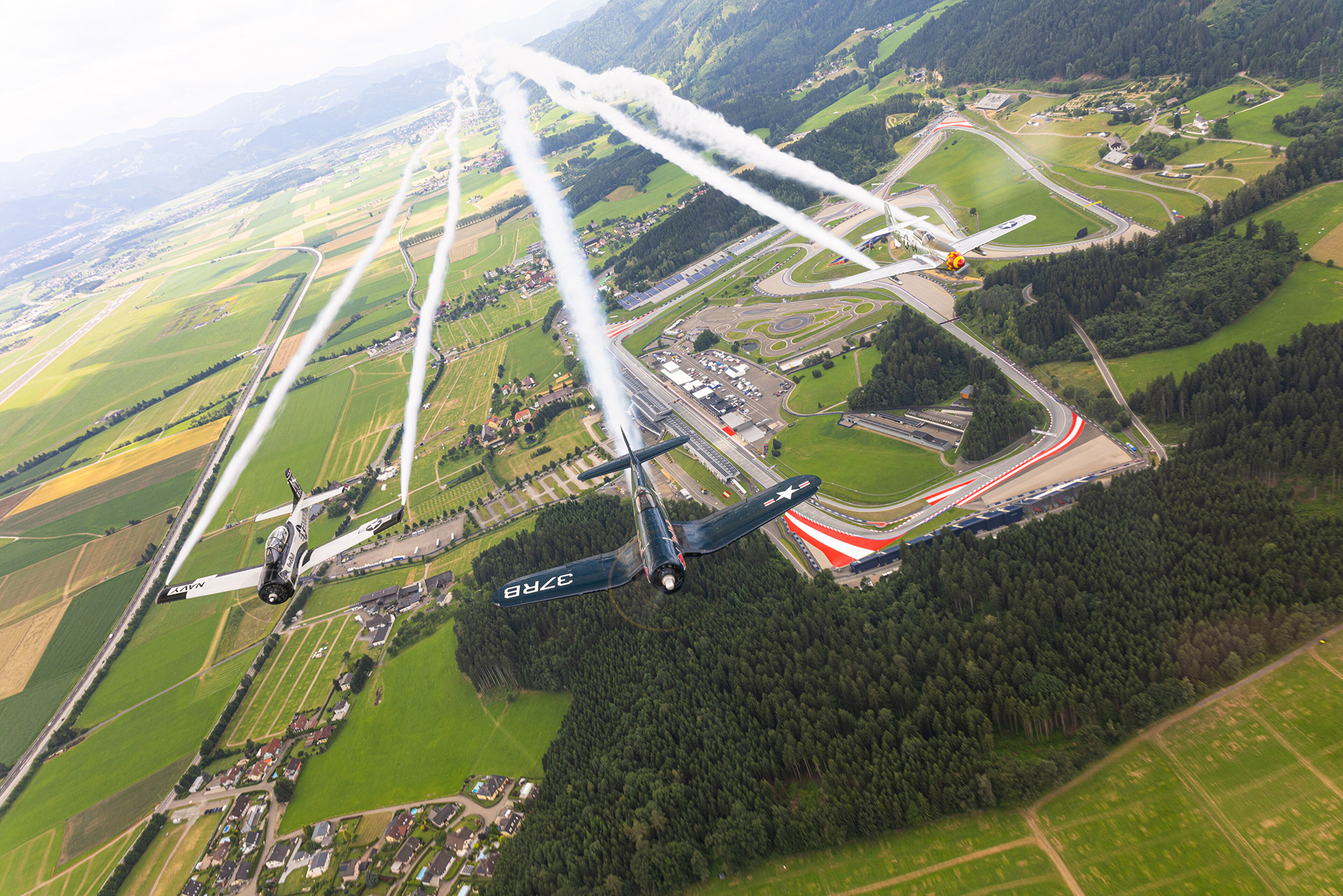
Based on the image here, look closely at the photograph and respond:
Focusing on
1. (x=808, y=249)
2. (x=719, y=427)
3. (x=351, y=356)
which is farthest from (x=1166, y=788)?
(x=351, y=356)

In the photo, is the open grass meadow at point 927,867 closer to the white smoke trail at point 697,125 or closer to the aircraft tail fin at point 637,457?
the aircraft tail fin at point 637,457

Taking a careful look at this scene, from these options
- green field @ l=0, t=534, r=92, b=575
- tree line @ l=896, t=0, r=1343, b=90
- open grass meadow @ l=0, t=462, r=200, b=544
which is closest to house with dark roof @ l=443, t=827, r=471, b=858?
open grass meadow @ l=0, t=462, r=200, b=544

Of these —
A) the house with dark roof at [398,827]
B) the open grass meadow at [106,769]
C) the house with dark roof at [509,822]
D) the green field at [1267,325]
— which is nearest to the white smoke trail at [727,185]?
the green field at [1267,325]

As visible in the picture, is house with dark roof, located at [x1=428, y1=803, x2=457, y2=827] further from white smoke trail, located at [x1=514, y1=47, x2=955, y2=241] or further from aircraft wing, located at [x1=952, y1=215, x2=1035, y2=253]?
white smoke trail, located at [x1=514, y1=47, x2=955, y2=241]

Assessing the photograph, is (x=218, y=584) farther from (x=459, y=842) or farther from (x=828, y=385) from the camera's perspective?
(x=828, y=385)

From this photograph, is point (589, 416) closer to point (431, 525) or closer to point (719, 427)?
point (719, 427)

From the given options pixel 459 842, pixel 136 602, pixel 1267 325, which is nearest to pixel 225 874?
pixel 459 842
